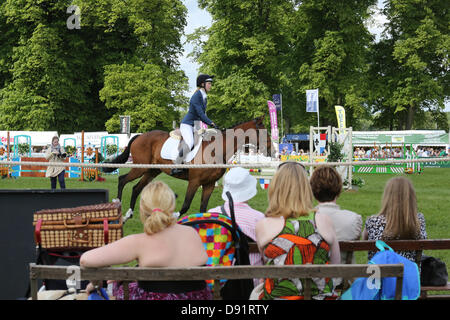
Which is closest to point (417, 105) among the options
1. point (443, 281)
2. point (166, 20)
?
point (166, 20)

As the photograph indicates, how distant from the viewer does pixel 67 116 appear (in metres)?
35.4

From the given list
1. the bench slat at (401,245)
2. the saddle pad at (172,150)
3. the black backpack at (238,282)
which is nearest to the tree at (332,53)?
the saddle pad at (172,150)

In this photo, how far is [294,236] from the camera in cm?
287

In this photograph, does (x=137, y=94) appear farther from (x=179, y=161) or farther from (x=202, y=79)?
(x=202, y=79)

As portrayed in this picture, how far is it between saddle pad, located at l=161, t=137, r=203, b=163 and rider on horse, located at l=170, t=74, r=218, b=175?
98 mm

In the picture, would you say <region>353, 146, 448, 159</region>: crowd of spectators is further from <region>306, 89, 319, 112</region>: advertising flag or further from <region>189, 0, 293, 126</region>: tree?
<region>189, 0, 293, 126</region>: tree

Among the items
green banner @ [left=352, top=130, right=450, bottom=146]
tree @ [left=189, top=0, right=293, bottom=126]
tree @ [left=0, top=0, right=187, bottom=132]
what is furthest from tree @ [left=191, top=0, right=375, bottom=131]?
tree @ [left=0, top=0, right=187, bottom=132]

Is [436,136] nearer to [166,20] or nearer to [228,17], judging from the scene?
[228,17]

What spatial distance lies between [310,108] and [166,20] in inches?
621

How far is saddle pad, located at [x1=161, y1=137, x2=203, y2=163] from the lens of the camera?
9.14m

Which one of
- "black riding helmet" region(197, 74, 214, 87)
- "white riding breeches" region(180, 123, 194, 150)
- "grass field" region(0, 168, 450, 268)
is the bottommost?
"grass field" region(0, 168, 450, 268)

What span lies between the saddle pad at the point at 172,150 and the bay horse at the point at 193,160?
98 mm

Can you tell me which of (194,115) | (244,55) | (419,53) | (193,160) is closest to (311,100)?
(244,55)

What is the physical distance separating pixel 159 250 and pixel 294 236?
2.59 feet
